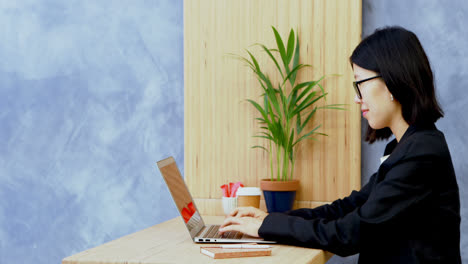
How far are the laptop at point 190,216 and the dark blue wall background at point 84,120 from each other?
3.22ft

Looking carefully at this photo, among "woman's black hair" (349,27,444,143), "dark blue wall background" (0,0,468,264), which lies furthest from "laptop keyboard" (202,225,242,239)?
"dark blue wall background" (0,0,468,264)

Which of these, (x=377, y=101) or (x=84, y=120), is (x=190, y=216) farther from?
(x=84, y=120)

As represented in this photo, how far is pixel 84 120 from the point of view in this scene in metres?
3.21

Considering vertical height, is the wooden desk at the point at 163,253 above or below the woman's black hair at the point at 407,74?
below

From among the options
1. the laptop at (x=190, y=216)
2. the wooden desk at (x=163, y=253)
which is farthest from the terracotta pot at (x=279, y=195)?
the wooden desk at (x=163, y=253)

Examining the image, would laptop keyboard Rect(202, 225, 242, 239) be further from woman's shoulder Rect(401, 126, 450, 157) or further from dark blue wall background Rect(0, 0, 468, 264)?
dark blue wall background Rect(0, 0, 468, 264)

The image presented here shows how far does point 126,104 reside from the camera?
10.2 ft

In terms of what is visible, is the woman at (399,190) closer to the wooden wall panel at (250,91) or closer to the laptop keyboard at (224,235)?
the laptop keyboard at (224,235)

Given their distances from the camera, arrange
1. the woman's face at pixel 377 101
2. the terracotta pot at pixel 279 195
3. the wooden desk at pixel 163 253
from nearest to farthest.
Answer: the wooden desk at pixel 163 253 → the woman's face at pixel 377 101 → the terracotta pot at pixel 279 195

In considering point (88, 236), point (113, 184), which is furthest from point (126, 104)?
point (88, 236)

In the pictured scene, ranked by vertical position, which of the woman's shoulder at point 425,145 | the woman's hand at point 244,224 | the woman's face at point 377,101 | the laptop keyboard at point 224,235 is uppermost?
the woman's face at point 377,101

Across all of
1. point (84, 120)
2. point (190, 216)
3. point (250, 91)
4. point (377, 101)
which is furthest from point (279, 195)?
point (84, 120)

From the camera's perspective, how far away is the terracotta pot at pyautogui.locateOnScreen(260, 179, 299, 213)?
98.6 inches

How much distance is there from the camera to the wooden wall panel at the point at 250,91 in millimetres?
2584
